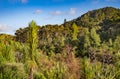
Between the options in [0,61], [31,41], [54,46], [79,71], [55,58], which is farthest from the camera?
[54,46]

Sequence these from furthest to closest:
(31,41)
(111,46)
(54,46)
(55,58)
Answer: (54,46), (111,46), (55,58), (31,41)

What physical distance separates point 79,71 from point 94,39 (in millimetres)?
27805

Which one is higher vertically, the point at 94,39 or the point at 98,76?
the point at 94,39

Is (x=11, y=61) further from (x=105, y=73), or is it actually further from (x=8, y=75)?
(x=105, y=73)

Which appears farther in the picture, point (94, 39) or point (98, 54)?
point (94, 39)

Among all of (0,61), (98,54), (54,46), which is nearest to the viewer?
(0,61)

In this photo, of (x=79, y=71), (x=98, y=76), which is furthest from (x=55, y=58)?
(x=98, y=76)

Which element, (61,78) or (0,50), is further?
(0,50)

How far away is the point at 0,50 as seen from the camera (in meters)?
36.1

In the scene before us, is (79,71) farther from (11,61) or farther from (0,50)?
(0,50)

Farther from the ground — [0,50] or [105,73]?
[0,50]

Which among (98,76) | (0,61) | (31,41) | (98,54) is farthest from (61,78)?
(98,54)

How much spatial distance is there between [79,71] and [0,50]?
35.0ft

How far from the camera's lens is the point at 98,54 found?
5016 cm
